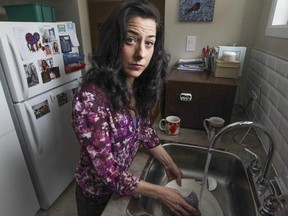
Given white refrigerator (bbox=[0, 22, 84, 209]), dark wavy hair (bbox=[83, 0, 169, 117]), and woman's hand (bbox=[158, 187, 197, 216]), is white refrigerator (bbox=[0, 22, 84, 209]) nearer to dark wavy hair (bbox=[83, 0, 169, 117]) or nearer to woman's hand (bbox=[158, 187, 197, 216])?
dark wavy hair (bbox=[83, 0, 169, 117])

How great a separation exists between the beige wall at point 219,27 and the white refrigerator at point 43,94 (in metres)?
0.82

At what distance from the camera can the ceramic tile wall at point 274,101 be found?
0.75 meters

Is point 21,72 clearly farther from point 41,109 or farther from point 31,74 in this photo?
point 41,109

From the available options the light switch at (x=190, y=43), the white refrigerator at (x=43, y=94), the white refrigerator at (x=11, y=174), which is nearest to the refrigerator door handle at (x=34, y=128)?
the white refrigerator at (x=43, y=94)

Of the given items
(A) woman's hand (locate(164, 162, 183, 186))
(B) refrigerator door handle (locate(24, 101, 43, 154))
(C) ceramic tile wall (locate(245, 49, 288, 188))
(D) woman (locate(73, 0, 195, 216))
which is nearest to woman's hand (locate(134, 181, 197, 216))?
(D) woman (locate(73, 0, 195, 216))

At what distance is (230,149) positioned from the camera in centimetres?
95

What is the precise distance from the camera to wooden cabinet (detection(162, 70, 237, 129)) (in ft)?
3.36

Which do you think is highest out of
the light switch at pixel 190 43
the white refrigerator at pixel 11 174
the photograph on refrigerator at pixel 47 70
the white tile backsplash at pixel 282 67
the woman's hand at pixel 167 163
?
the light switch at pixel 190 43

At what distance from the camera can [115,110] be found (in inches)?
27.2

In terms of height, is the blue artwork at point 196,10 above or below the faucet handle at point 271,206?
above

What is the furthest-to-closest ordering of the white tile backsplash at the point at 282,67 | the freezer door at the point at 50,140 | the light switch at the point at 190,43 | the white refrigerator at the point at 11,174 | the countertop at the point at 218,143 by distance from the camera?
the light switch at the point at 190,43 < the freezer door at the point at 50,140 < the white refrigerator at the point at 11,174 < the countertop at the point at 218,143 < the white tile backsplash at the point at 282,67

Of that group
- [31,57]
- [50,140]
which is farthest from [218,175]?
[31,57]

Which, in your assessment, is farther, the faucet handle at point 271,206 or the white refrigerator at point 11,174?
the white refrigerator at point 11,174

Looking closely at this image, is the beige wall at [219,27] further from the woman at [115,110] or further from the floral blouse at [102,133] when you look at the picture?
the floral blouse at [102,133]
